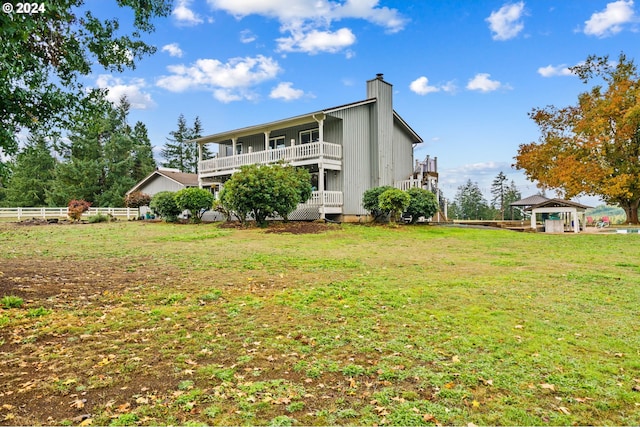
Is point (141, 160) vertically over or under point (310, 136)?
over

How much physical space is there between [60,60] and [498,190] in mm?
54696

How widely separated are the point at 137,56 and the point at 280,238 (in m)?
8.56

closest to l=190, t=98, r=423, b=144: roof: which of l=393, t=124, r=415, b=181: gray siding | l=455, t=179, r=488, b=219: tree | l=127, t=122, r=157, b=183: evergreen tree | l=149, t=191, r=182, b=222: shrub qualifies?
l=393, t=124, r=415, b=181: gray siding

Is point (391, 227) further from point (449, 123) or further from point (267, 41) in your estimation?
point (267, 41)

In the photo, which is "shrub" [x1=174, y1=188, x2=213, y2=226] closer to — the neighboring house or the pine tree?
Answer: the neighboring house

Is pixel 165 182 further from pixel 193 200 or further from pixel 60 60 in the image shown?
pixel 60 60

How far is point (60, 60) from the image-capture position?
7426mm

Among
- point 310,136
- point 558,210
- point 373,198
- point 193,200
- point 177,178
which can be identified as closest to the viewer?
point 373,198

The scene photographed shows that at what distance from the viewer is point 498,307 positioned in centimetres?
583

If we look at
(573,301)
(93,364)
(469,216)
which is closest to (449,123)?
(573,301)

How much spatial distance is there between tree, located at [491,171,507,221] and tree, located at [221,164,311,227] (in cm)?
4158

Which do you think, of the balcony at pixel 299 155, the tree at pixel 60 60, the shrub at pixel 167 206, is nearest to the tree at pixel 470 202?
the balcony at pixel 299 155

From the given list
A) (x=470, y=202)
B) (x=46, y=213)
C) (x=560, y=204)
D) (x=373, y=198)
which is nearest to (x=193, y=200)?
(x=373, y=198)

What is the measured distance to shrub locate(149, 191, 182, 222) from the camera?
77.1 feet
